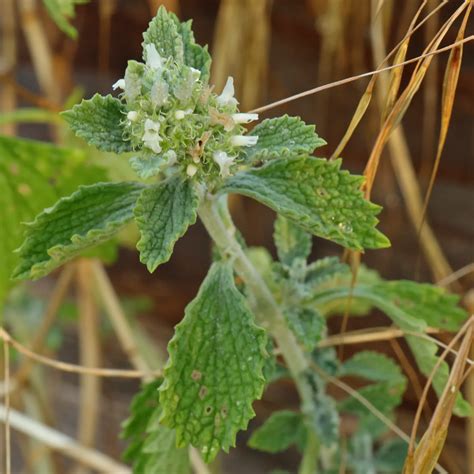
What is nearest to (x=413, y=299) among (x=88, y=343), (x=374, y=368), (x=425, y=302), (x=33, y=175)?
(x=425, y=302)

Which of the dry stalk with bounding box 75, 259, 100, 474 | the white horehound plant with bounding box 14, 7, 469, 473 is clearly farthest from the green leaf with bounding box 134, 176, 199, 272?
the dry stalk with bounding box 75, 259, 100, 474

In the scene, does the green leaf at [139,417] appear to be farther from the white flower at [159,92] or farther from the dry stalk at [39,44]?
the dry stalk at [39,44]

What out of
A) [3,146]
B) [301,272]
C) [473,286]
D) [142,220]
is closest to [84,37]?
[3,146]

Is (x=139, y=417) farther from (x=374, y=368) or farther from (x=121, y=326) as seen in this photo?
(x=121, y=326)

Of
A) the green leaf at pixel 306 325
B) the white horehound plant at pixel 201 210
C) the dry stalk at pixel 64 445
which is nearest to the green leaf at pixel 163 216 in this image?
the white horehound plant at pixel 201 210

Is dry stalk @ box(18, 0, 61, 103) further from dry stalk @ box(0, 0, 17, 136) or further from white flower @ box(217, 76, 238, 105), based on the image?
white flower @ box(217, 76, 238, 105)

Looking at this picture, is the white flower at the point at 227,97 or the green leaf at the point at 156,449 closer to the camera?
the white flower at the point at 227,97
